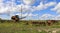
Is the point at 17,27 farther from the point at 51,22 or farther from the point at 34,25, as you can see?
the point at 51,22

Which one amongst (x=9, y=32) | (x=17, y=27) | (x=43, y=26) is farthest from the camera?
(x=43, y=26)

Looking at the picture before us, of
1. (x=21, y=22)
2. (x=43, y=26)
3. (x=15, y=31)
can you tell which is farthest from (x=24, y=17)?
(x=15, y=31)

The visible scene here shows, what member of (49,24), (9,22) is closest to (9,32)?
(9,22)

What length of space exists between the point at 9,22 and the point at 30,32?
17.7 ft

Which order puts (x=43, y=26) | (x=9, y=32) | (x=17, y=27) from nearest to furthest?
(x=9, y=32) → (x=17, y=27) → (x=43, y=26)

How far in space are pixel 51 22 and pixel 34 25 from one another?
2.57 meters

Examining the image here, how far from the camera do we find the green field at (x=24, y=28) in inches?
819

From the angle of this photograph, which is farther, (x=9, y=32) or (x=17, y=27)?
(x=17, y=27)

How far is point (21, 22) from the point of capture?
25.4 meters

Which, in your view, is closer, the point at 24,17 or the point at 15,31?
the point at 15,31

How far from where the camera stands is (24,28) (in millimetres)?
22016

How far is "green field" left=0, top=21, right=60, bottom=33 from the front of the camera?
20797 mm

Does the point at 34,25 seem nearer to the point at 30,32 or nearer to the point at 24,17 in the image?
the point at 24,17

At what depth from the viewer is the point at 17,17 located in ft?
84.3
